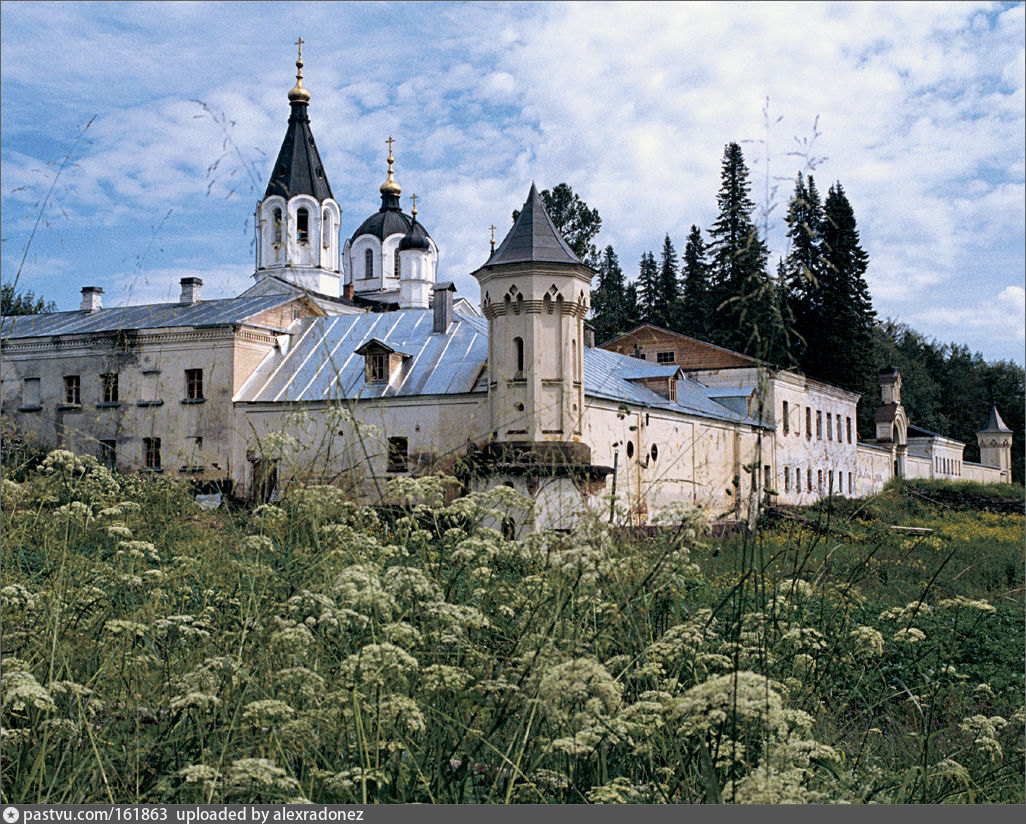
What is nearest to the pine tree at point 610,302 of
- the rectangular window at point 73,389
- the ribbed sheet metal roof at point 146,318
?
the ribbed sheet metal roof at point 146,318

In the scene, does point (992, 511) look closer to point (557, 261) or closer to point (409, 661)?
point (557, 261)

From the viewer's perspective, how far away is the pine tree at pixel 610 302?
41.0 metres

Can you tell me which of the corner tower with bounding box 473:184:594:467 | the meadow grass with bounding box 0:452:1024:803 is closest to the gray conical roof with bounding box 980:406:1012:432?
the corner tower with bounding box 473:184:594:467

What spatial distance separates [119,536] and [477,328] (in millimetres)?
19184

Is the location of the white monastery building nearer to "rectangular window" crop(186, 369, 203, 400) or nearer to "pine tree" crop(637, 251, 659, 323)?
"rectangular window" crop(186, 369, 203, 400)

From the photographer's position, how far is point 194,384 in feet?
81.1

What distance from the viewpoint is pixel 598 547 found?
3.41m

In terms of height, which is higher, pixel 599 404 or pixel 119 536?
pixel 599 404

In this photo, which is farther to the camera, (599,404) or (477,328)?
(477,328)

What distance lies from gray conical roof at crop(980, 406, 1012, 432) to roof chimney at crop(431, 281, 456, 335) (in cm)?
3213

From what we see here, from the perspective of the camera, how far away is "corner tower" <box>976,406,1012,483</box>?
44812 millimetres

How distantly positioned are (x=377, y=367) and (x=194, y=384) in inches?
223

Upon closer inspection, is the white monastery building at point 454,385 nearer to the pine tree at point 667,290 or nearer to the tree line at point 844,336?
the tree line at point 844,336

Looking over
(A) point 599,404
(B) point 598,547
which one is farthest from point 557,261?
(B) point 598,547
